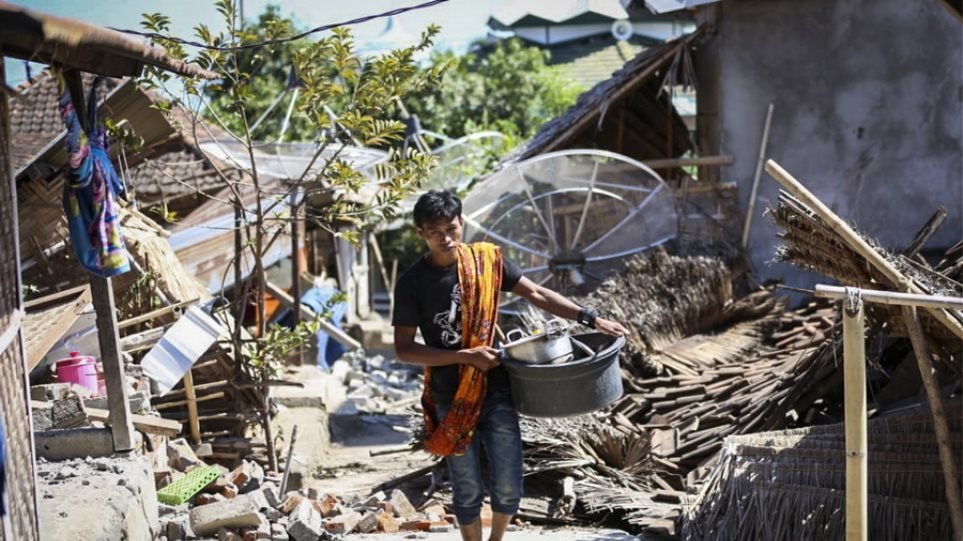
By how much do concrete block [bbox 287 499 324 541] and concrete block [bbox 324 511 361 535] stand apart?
0.08 metres

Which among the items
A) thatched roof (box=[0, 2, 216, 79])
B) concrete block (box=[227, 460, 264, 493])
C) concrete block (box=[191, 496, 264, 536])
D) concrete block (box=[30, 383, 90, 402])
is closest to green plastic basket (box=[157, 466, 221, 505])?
concrete block (box=[227, 460, 264, 493])

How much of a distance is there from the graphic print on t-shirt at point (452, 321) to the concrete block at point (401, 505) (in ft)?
8.01

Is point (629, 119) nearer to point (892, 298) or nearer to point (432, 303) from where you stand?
point (432, 303)

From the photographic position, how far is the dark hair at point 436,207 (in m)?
5.12

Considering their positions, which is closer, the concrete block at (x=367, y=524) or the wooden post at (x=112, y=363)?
the wooden post at (x=112, y=363)

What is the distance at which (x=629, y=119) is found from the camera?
14.5m

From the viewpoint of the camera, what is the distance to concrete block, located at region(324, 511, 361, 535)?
668 cm

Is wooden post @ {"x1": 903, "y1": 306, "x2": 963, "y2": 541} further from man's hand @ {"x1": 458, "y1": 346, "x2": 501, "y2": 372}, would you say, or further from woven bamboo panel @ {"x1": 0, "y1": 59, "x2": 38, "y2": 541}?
woven bamboo panel @ {"x1": 0, "y1": 59, "x2": 38, "y2": 541}

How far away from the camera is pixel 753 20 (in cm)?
1247

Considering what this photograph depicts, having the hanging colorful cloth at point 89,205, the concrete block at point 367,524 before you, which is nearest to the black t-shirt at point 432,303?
the hanging colorful cloth at point 89,205

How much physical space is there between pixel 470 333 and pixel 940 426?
219 cm

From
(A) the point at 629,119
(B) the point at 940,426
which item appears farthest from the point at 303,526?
(A) the point at 629,119

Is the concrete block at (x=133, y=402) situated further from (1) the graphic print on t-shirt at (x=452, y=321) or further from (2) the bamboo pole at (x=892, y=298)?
(2) the bamboo pole at (x=892, y=298)

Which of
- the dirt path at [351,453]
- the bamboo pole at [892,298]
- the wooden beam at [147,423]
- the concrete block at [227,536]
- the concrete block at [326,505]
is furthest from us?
the concrete block at [326,505]
